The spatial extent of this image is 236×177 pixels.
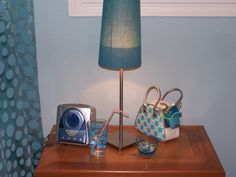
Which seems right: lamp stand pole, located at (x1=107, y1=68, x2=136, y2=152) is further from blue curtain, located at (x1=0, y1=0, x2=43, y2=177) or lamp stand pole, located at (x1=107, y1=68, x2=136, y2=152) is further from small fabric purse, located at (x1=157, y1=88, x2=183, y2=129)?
blue curtain, located at (x1=0, y1=0, x2=43, y2=177)

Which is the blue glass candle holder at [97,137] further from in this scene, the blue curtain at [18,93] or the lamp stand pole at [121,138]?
the blue curtain at [18,93]

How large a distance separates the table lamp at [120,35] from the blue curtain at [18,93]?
348 millimetres

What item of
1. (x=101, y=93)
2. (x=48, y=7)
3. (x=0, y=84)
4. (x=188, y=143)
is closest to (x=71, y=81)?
(x=101, y=93)

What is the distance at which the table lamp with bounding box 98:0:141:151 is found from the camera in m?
1.40

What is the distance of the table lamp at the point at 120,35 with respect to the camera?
140cm

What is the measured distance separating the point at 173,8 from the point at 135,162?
0.69 metres

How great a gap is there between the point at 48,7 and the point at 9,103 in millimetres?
492

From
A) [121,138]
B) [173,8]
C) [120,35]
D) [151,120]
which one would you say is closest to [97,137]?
[121,138]

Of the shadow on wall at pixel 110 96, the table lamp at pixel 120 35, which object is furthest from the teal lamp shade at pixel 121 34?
the shadow on wall at pixel 110 96

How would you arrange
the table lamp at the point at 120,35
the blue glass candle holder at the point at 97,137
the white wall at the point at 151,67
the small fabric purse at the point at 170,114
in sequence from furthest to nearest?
the white wall at the point at 151,67
the small fabric purse at the point at 170,114
the blue glass candle holder at the point at 97,137
the table lamp at the point at 120,35

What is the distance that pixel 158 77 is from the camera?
182cm

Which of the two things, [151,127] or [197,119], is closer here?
[151,127]

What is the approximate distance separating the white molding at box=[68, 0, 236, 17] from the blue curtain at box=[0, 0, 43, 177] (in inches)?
8.5

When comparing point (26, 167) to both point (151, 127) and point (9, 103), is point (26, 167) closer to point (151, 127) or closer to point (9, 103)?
point (9, 103)
